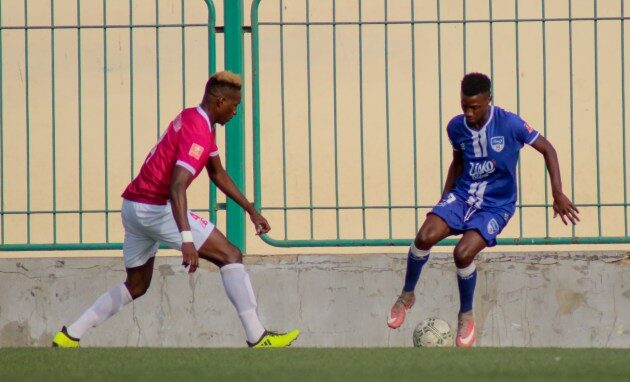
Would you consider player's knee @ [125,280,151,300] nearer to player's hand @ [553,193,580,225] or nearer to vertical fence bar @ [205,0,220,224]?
vertical fence bar @ [205,0,220,224]

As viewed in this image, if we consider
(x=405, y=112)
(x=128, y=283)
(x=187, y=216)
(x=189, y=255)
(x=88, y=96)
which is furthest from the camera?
(x=88, y=96)

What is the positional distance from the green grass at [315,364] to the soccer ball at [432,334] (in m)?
0.79

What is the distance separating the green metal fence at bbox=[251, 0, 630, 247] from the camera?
998 cm

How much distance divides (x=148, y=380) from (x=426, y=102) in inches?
202

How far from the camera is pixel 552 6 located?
1150cm

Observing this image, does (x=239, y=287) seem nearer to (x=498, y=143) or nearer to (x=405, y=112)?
(x=498, y=143)

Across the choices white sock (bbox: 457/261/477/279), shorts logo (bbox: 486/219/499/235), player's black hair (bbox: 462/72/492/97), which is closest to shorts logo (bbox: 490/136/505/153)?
player's black hair (bbox: 462/72/492/97)

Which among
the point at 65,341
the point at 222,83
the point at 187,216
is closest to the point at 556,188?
the point at 222,83

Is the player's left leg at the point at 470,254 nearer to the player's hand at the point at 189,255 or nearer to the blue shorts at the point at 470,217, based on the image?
the blue shorts at the point at 470,217

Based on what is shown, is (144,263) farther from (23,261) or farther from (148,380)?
(148,380)

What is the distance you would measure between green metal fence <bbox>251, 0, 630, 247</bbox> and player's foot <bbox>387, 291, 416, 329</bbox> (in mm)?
649

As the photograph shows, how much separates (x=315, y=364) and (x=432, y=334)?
1.83 metres

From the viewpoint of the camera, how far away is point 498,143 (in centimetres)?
904

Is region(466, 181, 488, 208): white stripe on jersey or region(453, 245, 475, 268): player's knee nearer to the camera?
region(453, 245, 475, 268): player's knee
